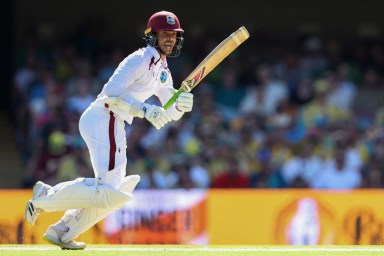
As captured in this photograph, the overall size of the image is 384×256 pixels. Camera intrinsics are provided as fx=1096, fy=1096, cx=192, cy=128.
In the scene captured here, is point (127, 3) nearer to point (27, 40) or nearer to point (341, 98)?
A: point (27, 40)

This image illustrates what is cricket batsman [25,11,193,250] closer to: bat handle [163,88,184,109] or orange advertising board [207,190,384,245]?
bat handle [163,88,184,109]

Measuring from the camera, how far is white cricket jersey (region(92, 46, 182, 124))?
702 cm

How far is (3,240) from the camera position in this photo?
1012 cm

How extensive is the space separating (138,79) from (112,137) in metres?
0.42

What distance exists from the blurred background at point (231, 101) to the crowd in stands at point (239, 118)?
0.05ft

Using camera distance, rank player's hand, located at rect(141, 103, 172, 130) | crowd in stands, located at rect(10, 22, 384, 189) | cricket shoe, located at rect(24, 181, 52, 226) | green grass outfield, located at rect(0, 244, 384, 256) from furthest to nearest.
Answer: crowd in stands, located at rect(10, 22, 384, 189) → cricket shoe, located at rect(24, 181, 52, 226) → player's hand, located at rect(141, 103, 172, 130) → green grass outfield, located at rect(0, 244, 384, 256)

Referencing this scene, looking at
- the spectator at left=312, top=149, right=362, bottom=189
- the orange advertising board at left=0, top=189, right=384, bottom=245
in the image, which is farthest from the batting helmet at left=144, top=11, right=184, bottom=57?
the spectator at left=312, top=149, right=362, bottom=189

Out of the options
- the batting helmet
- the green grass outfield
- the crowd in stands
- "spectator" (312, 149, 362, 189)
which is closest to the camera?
the green grass outfield

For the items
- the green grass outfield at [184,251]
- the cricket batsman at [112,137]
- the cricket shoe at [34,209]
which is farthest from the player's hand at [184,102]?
the cricket shoe at [34,209]

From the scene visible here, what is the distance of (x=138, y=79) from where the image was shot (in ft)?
23.5

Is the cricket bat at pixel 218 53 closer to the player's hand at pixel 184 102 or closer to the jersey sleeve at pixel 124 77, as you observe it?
the player's hand at pixel 184 102

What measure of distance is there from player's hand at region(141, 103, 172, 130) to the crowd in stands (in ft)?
16.0

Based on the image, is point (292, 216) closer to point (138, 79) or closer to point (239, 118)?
point (239, 118)

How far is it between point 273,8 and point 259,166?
3758 mm
